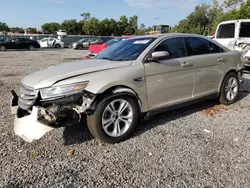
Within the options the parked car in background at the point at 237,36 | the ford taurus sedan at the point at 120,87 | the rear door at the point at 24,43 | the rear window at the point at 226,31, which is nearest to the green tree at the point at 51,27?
Result: the rear door at the point at 24,43

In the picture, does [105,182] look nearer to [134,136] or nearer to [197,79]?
[134,136]

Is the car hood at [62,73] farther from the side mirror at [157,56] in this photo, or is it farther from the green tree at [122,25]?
the green tree at [122,25]

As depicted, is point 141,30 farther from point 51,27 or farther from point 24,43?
point 24,43

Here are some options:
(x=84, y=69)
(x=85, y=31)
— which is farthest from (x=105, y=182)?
(x=85, y=31)

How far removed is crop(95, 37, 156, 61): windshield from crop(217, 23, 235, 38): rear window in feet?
21.0

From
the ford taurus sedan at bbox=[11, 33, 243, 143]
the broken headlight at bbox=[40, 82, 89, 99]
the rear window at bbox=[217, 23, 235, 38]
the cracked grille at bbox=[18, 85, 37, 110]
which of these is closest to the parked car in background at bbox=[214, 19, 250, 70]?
the rear window at bbox=[217, 23, 235, 38]

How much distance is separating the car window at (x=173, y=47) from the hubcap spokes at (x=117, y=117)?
44.2 inches

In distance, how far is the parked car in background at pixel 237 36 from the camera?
27.5 feet

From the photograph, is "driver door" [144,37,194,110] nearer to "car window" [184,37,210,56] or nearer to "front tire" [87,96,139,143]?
"car window" [184,37,210,56]

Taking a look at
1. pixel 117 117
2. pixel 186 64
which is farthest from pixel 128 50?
pixel 117 117

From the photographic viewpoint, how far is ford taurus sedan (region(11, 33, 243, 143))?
10.5 ft

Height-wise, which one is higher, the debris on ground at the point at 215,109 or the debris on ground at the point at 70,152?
the debris on ground at the point at 215,109

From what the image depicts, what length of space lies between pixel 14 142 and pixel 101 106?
145 centimetres

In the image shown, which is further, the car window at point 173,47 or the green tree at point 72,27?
the green tree at point 72,27
